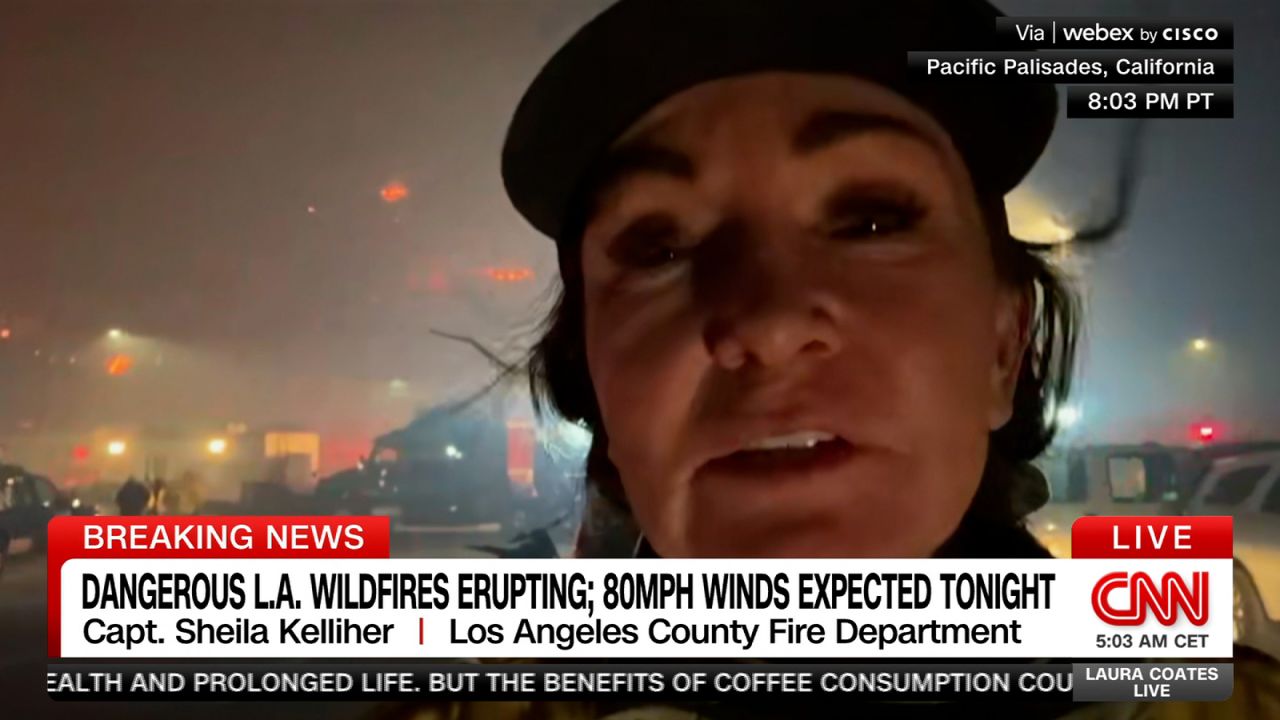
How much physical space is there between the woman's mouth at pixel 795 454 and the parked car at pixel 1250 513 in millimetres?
525

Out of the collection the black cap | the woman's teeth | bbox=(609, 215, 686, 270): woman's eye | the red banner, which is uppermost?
the black cap

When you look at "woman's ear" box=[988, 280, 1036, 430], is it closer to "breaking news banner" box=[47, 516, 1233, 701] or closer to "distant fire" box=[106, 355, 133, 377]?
"breaking news banner" box=[47, 516, 1233, 701]

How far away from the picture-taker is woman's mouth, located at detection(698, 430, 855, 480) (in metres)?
1.28

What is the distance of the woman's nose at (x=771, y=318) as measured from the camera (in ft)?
4.15

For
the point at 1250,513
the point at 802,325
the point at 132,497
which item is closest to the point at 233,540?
the point at 132,497

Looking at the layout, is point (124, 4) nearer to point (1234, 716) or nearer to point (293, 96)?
point (293, 96)

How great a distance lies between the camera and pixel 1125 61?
137cm

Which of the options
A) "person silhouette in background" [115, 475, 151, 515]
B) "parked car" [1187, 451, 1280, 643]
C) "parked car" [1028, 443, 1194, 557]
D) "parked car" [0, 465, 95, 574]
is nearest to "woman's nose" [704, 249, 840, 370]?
"parked car" [1028, 443, 1194, 557]

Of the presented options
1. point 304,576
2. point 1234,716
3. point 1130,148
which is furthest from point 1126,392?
point 304,576

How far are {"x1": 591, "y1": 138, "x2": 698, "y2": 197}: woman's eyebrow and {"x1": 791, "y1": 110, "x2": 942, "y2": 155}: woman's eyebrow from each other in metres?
0.15

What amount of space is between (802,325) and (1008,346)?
12.2 inches

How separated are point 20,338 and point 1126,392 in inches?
63.6
